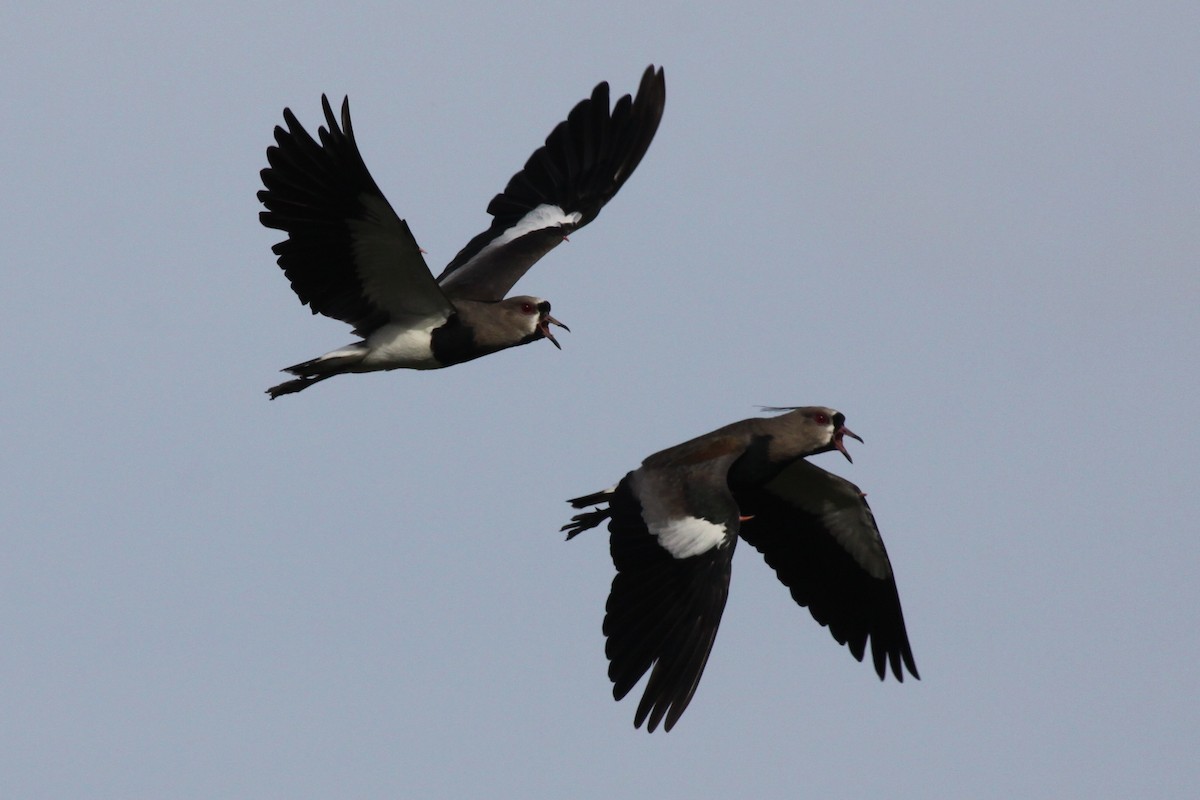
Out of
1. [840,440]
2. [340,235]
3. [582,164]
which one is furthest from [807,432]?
[582,164]

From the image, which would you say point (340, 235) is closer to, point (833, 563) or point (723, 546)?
point (723, 546)

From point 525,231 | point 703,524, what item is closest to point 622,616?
point 703,524

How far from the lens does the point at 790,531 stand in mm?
14477

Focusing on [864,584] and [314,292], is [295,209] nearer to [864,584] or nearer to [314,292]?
[314,292]

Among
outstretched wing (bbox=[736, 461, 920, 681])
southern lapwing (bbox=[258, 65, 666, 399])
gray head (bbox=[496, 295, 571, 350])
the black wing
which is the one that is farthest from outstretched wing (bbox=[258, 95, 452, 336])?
outstretched wing (bbox=[736, 461, 920, 681])

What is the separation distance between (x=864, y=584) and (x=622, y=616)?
2.82 meters

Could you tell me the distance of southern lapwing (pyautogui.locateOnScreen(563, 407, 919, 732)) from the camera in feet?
40.1

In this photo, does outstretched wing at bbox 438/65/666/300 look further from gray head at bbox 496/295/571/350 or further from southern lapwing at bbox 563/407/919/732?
southern lapwing at bbox 563/407/919/732

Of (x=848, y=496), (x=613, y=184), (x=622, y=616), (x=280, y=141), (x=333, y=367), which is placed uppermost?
(x=613, y=184)

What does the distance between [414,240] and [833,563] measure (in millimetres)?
3873

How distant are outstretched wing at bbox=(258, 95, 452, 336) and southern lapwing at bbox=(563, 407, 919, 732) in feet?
6.49

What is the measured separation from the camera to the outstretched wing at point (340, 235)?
12938mm

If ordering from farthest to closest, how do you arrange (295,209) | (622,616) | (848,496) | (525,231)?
Answer: (525,231)
(848,496)
(295,209)
(622,616)

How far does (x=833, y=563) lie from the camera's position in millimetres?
14500
